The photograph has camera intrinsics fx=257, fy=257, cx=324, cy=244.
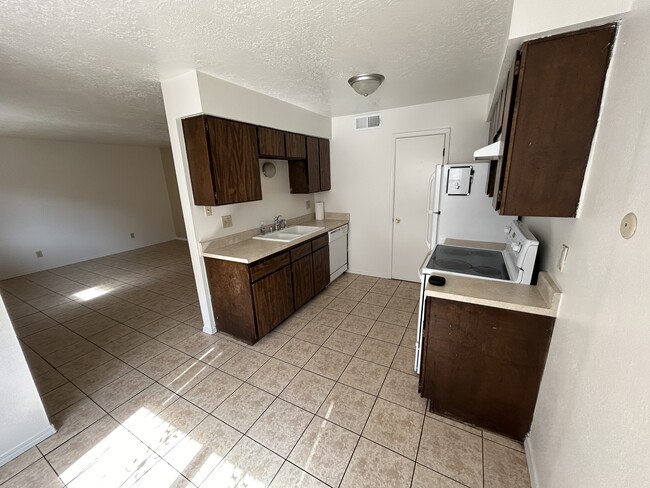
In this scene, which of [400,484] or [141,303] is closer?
[400,484]

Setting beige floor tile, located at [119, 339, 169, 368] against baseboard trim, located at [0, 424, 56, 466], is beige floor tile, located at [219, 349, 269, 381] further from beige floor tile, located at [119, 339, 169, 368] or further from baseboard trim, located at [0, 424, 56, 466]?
baseboard trim, located at [0, 424, 56, 466]

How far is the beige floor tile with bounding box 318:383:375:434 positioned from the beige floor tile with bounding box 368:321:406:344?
72 cm

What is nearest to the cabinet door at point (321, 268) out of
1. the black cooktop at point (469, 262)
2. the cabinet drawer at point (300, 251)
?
the cabinet drawer at point (300, 251)

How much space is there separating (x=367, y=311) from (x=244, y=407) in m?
1.68

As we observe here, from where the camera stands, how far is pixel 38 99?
8.19 ft

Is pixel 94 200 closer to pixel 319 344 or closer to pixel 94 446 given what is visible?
pixel 94 446

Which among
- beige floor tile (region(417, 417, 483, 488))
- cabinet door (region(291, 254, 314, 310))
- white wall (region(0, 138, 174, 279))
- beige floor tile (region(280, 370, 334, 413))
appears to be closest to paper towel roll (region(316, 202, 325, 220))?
cabinet door (region(291, 254, 314, 310))

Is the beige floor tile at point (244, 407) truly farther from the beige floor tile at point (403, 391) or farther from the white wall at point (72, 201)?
the white wall at point (72, 201)

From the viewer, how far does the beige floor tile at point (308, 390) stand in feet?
6.10

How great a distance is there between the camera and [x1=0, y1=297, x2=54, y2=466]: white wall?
1481 millimetres

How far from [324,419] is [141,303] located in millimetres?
3071

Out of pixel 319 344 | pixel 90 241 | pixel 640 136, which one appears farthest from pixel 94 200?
pixel 640 136

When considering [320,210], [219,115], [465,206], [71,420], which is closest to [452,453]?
[465,206]

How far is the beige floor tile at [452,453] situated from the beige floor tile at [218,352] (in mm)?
1704
